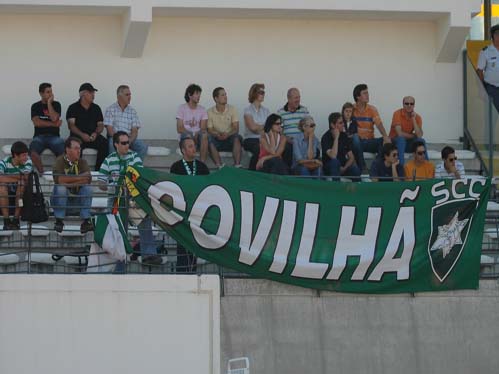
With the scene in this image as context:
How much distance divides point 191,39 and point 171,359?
583 cm

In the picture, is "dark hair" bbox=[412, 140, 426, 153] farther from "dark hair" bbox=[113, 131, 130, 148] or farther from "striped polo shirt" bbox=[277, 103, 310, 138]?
"dark hair" bbox=[113, 131, 130, 148]

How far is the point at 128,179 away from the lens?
15.7 meters

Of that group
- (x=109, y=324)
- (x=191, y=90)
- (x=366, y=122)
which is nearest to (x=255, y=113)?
(x=191, y=90)

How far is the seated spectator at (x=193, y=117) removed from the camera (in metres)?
18.8

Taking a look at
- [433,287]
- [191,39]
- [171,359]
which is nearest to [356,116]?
[191,39]

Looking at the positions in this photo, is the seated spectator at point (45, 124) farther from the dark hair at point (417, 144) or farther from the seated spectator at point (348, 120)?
the dark hair at point (417, 144)

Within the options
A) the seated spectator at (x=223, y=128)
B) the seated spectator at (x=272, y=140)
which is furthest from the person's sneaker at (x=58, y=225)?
the seated spectator at (x=223, y=128)

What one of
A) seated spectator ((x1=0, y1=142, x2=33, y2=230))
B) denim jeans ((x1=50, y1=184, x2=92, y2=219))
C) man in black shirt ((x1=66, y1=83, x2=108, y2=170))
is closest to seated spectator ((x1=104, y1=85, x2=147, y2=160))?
man in black shirt ((x1=66, y1=83, x2=108, y2=170))

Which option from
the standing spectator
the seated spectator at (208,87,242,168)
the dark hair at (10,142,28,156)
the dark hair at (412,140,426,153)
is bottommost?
the dark hair at (10,142,28,156)

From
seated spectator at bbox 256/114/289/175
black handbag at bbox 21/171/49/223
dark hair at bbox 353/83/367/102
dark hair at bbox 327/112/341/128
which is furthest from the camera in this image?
dark hair at bbox 353/83/367/102

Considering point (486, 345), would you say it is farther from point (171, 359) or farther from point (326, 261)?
point (171, 359)

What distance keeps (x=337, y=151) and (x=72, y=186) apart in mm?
3828

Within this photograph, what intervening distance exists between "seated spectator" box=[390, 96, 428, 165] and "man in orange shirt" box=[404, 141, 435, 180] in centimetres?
74

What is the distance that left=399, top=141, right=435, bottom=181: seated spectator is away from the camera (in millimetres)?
18266
